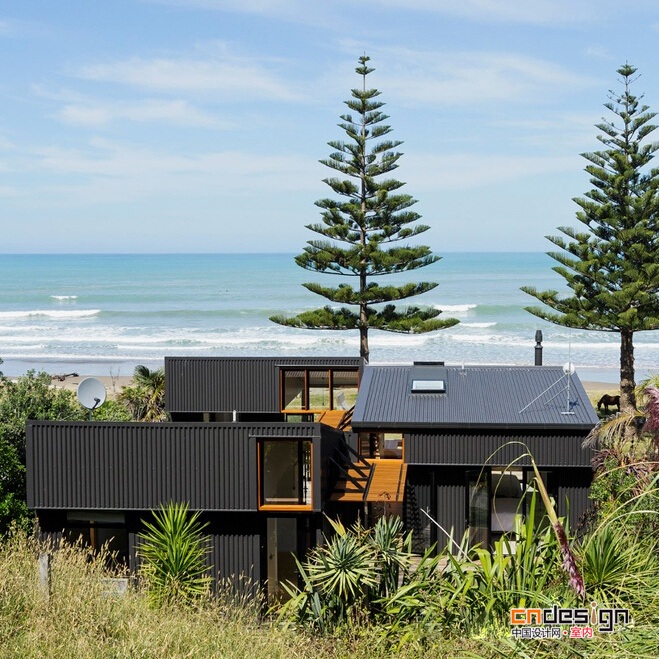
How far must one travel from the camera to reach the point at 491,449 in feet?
39.5

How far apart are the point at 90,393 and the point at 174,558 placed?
2.97 meters

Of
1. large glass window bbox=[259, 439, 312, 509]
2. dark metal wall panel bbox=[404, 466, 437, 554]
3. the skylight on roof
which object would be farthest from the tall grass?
the skylight on roof

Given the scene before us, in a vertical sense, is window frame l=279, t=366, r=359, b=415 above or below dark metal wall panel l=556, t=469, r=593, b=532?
above

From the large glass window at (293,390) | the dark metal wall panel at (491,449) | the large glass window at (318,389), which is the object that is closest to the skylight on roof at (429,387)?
the dark metal wall panel at (491,449)

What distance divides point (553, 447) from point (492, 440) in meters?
0.76

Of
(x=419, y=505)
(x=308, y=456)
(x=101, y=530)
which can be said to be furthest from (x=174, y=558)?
(x=419, y=505)

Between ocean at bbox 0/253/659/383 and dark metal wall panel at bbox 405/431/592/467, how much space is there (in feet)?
53.1

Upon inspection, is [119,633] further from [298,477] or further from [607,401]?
[607,401]

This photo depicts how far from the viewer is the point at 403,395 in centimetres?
1297

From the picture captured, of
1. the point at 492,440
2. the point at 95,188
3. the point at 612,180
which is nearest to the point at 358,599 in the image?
the point at 492,440

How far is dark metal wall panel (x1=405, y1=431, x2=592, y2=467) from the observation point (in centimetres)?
1183

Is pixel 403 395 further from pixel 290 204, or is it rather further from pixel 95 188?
pixel 95 188

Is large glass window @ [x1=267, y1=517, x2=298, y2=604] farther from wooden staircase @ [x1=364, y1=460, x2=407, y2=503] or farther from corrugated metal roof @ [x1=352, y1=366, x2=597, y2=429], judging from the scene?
corrugated metal roof @ [x1=352, y1=366, x2=597, y2=429]

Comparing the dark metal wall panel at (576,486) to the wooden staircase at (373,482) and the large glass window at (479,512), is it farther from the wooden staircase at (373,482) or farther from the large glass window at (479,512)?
the wooden staircase at (373,482)
